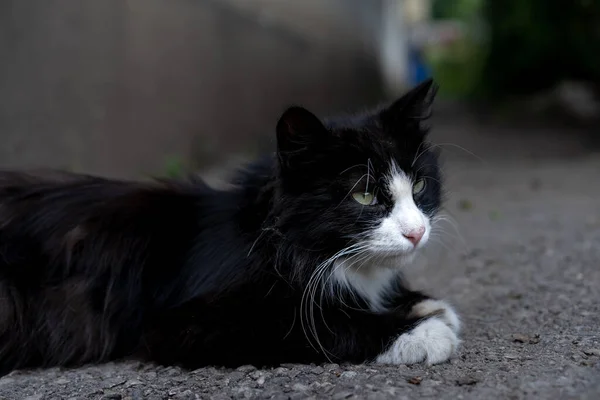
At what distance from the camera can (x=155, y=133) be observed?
6.56 metres

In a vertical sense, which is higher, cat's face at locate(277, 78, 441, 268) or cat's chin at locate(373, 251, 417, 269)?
cat's face at locate(277, 78, 441, 268)

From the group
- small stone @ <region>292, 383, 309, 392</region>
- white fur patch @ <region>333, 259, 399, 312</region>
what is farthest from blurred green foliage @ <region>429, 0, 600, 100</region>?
small stone @ <region>292, 383, 309, 392</region>

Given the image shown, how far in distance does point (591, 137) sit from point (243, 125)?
16.2 ft

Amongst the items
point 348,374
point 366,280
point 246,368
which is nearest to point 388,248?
point 366,280

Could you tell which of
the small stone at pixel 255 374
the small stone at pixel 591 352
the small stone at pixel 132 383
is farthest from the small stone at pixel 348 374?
the small stone at pixel 591 352

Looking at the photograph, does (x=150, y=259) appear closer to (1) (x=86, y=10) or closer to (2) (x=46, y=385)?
(2) (x=46, y=385)

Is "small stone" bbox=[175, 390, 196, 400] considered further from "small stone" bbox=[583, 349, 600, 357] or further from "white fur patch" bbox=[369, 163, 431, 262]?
"small stone" bbox=[583, 349, 600, 357]

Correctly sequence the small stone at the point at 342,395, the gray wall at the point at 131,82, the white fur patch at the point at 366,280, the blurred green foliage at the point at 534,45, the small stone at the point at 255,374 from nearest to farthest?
the small stone at the point at 342,395 → the small stone at the point at 255,374 → the white fur patch at the point at 366,280 → the gray wall at the point at 131,82 → the blurred green foliage at the point at 534,45

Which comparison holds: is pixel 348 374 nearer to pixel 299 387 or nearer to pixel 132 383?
pixel 299 387

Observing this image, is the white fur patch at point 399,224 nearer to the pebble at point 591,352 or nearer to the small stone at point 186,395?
the pebble at point 591,352

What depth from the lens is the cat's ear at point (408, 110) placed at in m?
2.78

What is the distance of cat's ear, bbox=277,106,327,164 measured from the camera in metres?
2.55

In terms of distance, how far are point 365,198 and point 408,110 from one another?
446 mm

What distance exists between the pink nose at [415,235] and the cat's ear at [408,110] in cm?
47
